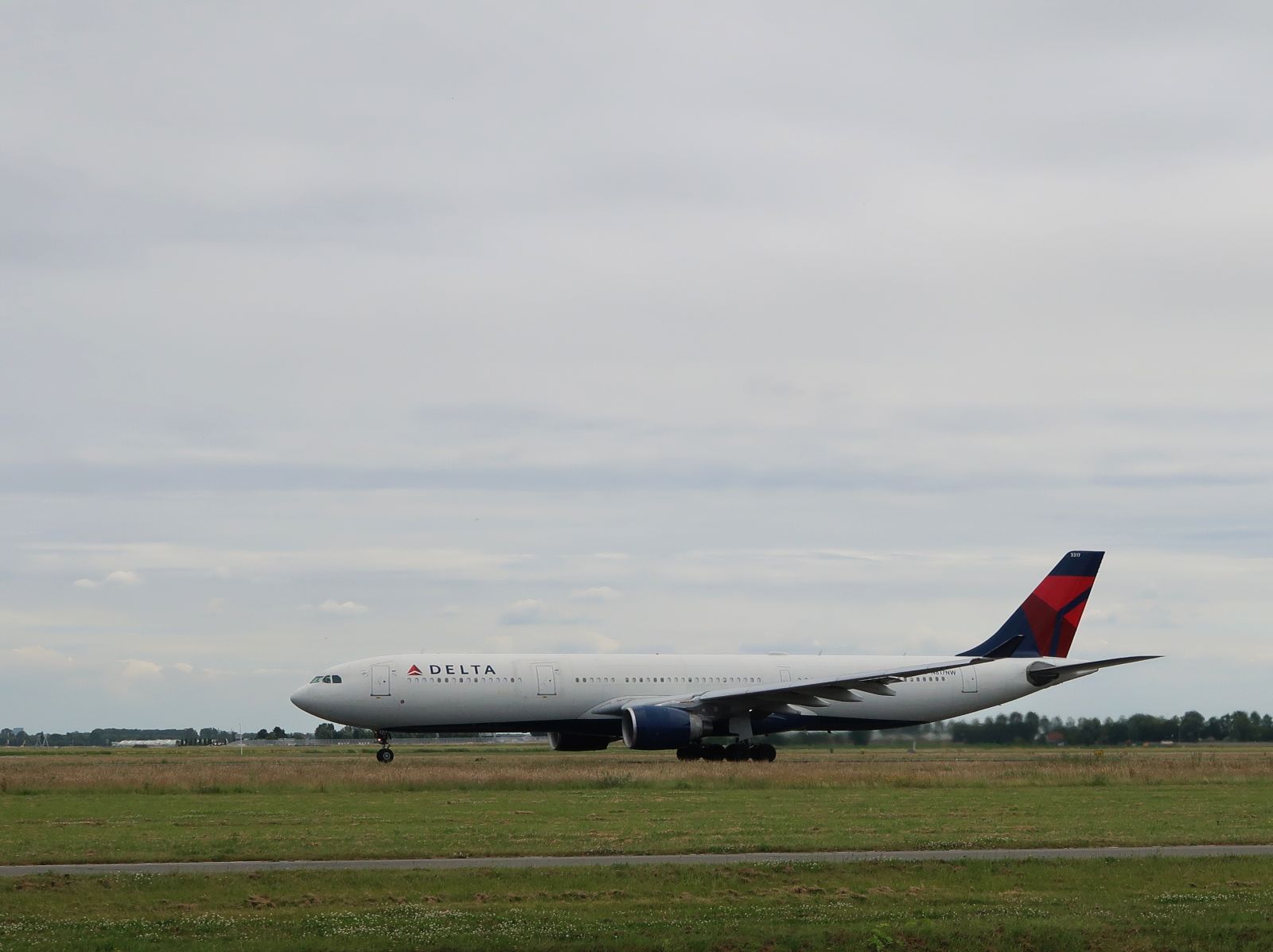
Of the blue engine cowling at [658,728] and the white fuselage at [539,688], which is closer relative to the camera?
the blue engine cowling at [658,728]

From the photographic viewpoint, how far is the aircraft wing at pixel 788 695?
43.4m

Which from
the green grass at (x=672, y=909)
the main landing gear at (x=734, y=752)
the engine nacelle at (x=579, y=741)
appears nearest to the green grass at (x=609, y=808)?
the green grass at (x=672, y=909)

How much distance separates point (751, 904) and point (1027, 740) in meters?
44.9

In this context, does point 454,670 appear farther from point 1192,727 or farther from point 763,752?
point 1192,727

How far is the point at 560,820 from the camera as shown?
2342 centimetres

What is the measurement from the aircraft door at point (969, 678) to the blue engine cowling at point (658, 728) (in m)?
12.2

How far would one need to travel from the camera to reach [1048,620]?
53.5 metres

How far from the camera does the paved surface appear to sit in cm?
1736

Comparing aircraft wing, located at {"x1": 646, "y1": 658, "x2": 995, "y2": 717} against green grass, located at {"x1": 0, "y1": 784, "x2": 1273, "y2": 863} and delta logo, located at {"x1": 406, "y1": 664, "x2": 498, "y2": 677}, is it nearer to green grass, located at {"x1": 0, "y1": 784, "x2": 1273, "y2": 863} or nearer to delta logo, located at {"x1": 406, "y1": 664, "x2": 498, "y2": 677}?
delta logo, located at {"x1": 406, "y1": 664, "x2": 498, "y2": 677}

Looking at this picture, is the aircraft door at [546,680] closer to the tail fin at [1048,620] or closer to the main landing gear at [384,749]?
the main landing gear at [384,749]

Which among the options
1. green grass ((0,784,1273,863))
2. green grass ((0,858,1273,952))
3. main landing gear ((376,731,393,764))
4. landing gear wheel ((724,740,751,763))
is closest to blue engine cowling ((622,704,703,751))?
landing gear wheel ((724,740,751,763))

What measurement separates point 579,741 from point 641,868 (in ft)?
101

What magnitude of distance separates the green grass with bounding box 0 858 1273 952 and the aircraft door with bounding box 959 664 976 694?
33.9 meters

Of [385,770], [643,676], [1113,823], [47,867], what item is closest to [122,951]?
[47,867]
